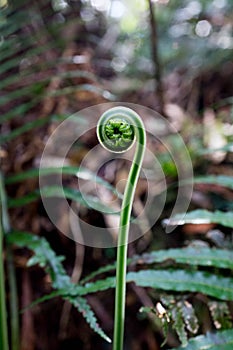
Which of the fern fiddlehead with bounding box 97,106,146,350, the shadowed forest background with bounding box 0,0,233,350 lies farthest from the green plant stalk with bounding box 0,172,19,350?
the fern fiddlehead with bounding box 97,106,146,350

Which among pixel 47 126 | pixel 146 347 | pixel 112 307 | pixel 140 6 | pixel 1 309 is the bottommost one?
pixel 146 347

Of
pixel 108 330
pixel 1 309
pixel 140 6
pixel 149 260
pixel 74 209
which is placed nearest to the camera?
pixel 1 309

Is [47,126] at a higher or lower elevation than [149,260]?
higher

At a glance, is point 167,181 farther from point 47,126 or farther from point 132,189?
point 132,189

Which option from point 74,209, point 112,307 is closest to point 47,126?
point 74,209

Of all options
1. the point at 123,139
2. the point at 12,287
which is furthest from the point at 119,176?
A: the point at 123,139

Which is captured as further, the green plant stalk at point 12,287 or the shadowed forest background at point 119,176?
the green plant stalk at point 12,287

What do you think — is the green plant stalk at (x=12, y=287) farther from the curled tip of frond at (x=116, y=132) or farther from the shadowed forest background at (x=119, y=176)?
the curled tip of frond at (x=116, y=132)

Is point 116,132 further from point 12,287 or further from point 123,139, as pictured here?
point 12,287

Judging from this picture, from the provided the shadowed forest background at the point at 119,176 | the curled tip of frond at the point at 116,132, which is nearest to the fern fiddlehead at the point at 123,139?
the curled tip of frond at the point at 116,132
